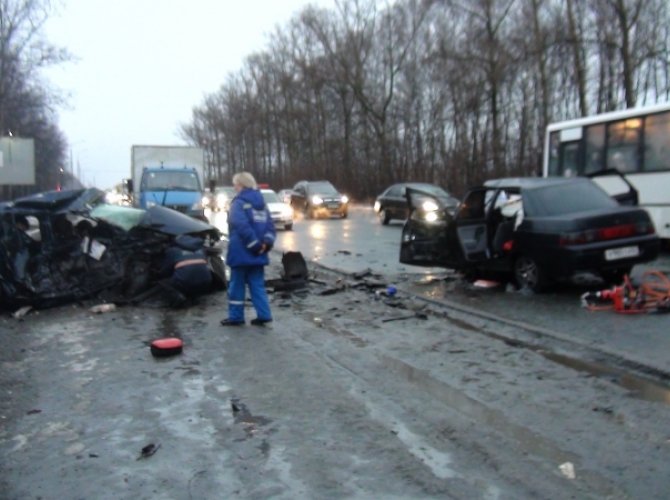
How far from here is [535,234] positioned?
9.82 meters

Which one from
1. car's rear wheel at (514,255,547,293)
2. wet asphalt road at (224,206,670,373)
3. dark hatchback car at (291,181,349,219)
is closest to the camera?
wet asphalt road at (224,206,670,373)

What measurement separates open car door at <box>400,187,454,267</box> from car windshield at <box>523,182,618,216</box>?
1.42 meters

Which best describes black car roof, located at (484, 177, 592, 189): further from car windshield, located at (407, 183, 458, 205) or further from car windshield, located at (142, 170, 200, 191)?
car windshield, located at (407, 183, 458, 205)

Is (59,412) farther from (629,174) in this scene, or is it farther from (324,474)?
(629,174)

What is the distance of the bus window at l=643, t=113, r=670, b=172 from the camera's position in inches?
566

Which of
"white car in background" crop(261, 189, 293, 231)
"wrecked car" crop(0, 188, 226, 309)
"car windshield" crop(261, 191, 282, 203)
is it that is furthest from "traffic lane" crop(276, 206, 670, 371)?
"car windshield" crop(261, 191, 282, 203)

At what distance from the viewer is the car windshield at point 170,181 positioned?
69.5 feet

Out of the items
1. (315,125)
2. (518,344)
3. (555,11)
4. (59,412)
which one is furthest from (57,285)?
(315,125)

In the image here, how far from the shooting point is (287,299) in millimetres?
10703

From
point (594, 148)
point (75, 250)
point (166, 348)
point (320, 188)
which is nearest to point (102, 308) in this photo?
point (75, 250)

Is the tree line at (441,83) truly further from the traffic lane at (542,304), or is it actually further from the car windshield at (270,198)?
the traffic lane at (542,304)

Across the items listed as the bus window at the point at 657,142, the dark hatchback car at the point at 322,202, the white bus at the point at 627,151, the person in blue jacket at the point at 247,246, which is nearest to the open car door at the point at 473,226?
the person in blue jacket at the point at 247,246

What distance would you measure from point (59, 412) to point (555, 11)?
3325cm

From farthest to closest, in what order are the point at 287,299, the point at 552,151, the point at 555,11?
the point at 555,11
the point at 552,151
the point at 287,299
